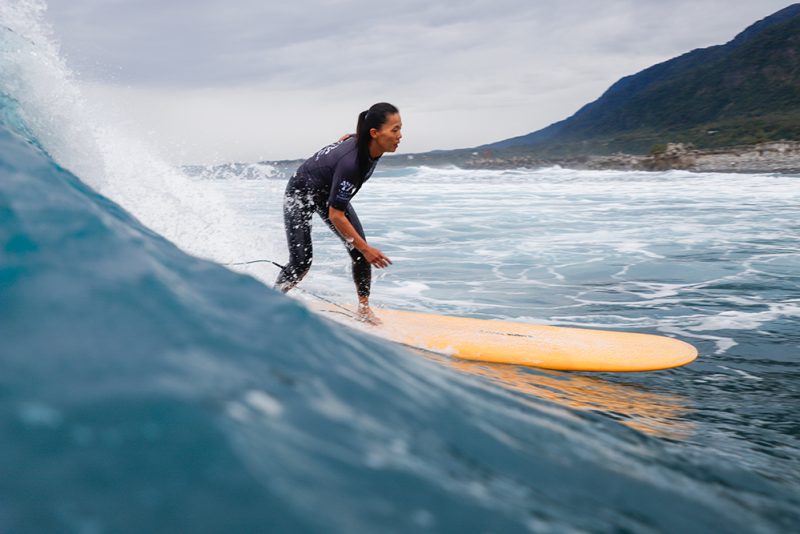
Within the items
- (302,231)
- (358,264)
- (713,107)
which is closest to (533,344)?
(358,264)

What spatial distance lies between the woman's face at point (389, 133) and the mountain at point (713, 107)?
199ft

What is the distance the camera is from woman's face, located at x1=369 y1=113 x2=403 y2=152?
424 centimetres

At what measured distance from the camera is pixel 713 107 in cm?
9719

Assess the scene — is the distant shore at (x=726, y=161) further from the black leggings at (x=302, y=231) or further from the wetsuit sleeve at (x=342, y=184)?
the wetsuit sleeve at (x=342, y=184)

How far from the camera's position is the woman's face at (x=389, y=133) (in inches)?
167

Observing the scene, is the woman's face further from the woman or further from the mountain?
the mountain

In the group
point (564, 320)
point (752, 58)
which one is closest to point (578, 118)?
point (752, 58)

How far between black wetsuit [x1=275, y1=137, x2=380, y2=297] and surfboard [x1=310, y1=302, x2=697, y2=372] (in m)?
0.29

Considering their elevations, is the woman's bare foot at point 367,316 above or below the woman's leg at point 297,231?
below

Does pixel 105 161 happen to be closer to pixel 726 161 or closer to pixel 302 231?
pixel 302 231

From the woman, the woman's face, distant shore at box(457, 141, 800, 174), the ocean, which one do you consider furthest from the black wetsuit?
distant shore at box(457, 141, 800, 174)

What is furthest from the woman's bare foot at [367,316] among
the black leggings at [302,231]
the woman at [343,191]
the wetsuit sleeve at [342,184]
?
the wetsuit sleeve at [342,184]

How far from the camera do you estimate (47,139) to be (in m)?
4.09

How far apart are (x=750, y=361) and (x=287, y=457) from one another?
3.98 metres
